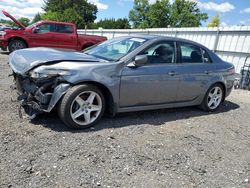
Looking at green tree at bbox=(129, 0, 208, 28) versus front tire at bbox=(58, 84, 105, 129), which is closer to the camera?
Answer: front tire at bbox=(58, 84, 105, 129)

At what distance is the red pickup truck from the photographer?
12.6 m

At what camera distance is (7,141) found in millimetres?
3600

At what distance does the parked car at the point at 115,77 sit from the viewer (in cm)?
395

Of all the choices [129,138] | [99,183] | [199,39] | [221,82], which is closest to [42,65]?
[129,138]

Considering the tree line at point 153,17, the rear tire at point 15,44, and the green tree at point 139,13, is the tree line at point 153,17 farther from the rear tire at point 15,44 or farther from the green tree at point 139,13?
the rear tire at point 15,44

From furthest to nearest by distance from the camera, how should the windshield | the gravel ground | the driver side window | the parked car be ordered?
the driver side window < the windshield < the parked car < the gravel ground

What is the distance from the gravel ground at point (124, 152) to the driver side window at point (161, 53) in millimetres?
1103

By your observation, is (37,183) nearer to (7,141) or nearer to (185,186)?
(7,141)

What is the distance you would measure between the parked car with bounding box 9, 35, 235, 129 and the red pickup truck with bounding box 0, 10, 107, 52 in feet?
27.3

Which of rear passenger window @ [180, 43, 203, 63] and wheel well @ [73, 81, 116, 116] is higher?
rear passenger window @ [180, 43, 203, 63]

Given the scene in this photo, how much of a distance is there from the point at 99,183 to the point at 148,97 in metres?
2.24

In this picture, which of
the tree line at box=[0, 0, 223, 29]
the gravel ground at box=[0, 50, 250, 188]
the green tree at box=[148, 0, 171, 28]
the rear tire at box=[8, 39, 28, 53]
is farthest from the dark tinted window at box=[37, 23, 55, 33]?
the green tree at box=[148, 0, 171, 28]

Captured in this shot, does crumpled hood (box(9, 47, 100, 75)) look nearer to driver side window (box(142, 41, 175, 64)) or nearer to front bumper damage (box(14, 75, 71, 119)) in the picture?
front bumper damage (box(14, 75, 71, 119))

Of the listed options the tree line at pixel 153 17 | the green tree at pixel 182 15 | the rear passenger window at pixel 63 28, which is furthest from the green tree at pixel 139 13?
the rear passenger window at pixel 63 28
